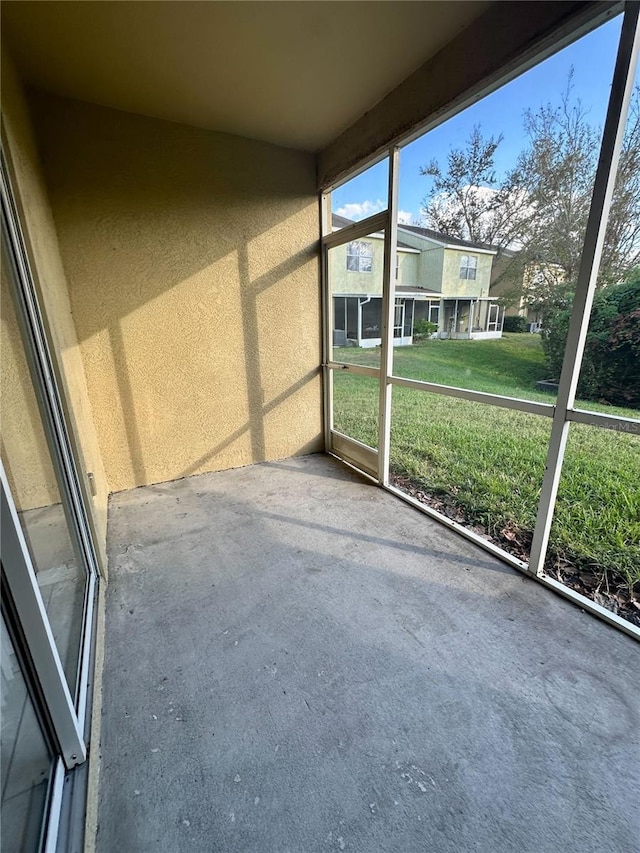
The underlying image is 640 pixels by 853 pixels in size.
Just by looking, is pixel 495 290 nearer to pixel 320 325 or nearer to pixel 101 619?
pixel 320 325

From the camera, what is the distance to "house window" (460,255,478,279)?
231cm

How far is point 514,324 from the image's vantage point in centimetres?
208

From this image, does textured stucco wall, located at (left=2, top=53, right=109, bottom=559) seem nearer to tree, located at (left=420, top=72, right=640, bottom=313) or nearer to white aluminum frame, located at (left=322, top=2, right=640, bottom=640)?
white aluminum frame, located at (left=322, top=2, right=640, bottom=640)

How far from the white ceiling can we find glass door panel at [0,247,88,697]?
1.34 metres

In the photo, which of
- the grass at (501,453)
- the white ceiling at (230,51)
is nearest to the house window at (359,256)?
the grass at (501,453)

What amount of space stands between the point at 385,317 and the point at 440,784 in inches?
101

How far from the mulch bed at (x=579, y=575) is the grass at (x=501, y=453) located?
0.01 metres

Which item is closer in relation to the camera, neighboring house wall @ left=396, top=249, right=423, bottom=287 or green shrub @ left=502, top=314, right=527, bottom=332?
green shrub @ left=502, top=314, right=527, bottom=332

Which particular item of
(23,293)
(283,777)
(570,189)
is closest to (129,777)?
(283,777)

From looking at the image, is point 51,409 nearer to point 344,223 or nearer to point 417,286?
point 417,286

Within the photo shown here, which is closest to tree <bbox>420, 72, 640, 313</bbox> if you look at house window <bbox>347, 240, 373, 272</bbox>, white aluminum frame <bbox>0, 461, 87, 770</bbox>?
house window <bbox>347, 240, 373, 272</bbox>

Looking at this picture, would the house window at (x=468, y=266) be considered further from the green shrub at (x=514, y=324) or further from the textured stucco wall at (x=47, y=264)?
the textured stucco wall at (x=47, y=264)

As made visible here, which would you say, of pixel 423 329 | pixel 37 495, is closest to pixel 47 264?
pixel 37 495

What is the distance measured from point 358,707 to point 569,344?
5.84 feet
